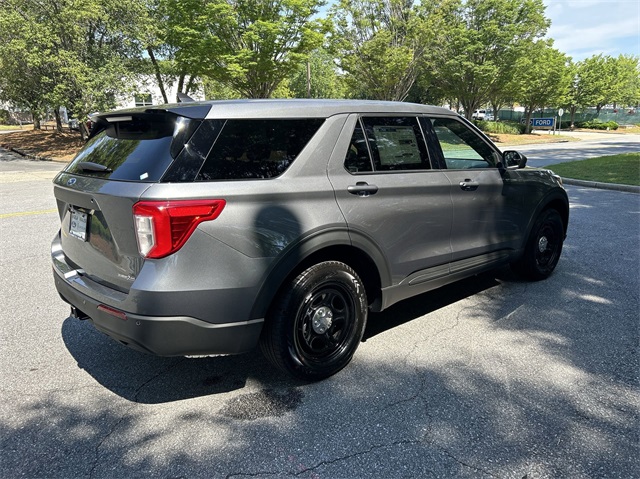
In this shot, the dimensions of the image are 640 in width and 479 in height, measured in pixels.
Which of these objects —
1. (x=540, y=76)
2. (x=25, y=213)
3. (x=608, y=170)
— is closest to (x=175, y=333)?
(x=25, y=213)

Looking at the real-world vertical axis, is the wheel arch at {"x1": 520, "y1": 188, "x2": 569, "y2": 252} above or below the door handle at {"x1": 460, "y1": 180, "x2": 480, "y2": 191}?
below

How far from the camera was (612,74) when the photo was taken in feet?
179

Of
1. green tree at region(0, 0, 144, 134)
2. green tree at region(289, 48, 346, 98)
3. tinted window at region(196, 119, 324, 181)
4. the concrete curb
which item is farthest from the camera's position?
green tree at region(289, 48, 346, 98)

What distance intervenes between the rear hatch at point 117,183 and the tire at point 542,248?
3.61 metres

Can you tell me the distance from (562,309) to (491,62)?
3113 centimetres

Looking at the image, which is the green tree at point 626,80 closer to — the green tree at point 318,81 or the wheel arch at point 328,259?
the green tree at point 318,81

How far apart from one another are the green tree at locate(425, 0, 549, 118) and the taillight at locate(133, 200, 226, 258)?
99.3ft

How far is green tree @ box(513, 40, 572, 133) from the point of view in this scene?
108ft

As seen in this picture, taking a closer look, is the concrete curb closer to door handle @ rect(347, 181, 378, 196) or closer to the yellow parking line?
door handle @ rect(347, 181, 378, 196)

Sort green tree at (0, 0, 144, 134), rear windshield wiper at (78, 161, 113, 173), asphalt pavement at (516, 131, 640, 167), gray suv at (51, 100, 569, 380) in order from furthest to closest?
green tree at (0, 0, 144, 134) → asphalt pavement at (516, 131, 640, 167) → rear windshield wiper at (78, 161, 113, 173) → gray suv at (51, 100, 569, 380)

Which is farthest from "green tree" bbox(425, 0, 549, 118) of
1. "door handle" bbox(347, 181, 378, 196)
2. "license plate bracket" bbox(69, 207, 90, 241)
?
"license plate bracket" bbox(69, 207, 90, 241)

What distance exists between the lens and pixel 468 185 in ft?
12.3

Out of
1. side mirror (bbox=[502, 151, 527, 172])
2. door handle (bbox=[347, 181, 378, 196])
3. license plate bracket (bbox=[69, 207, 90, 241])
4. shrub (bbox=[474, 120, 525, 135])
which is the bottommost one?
license plate bracket (bbox=[69, 207, 90, 241])

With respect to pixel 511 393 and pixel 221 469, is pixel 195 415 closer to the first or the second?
pixel 221 469
